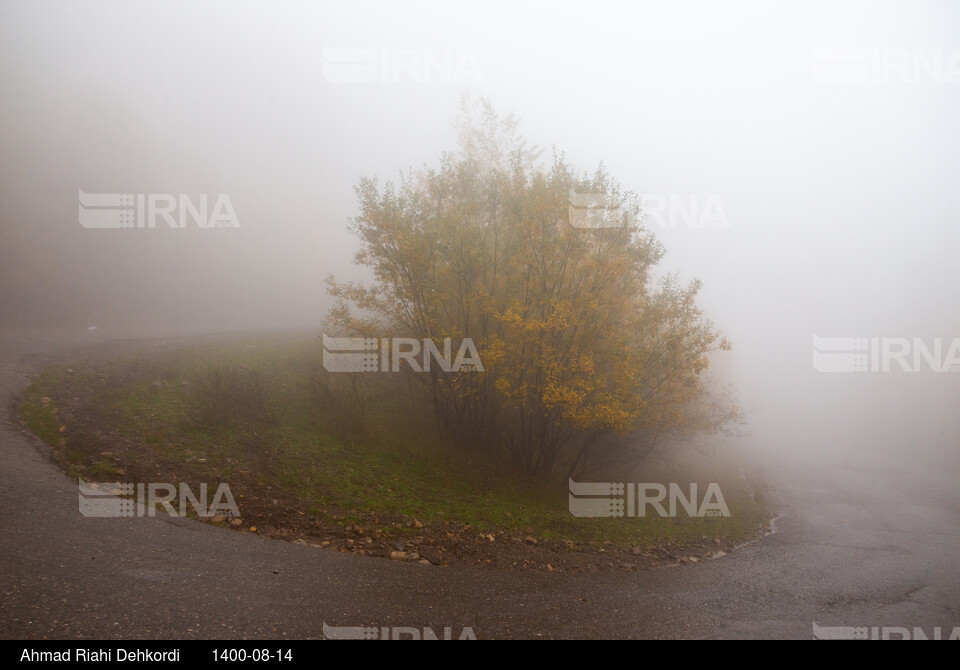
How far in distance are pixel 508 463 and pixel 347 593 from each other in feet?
31.5

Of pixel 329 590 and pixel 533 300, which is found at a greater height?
pixel 533 300

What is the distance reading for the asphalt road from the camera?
6289 mm

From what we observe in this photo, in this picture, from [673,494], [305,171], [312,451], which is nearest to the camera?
[312,451]

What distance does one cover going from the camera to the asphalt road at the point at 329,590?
248 inches

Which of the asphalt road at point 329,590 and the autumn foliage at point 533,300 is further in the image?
the autumn foliage at point 533,300

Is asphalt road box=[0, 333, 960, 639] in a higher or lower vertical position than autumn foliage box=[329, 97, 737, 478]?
lower

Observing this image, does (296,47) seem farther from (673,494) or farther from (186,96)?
(673,494)

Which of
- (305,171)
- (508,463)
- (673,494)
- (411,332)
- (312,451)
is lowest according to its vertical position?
(673,494)

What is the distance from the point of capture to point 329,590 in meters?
7.57

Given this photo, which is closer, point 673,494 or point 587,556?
point 587,556

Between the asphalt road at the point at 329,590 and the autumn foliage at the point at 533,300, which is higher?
the autumn foliage at the point at 533,300
